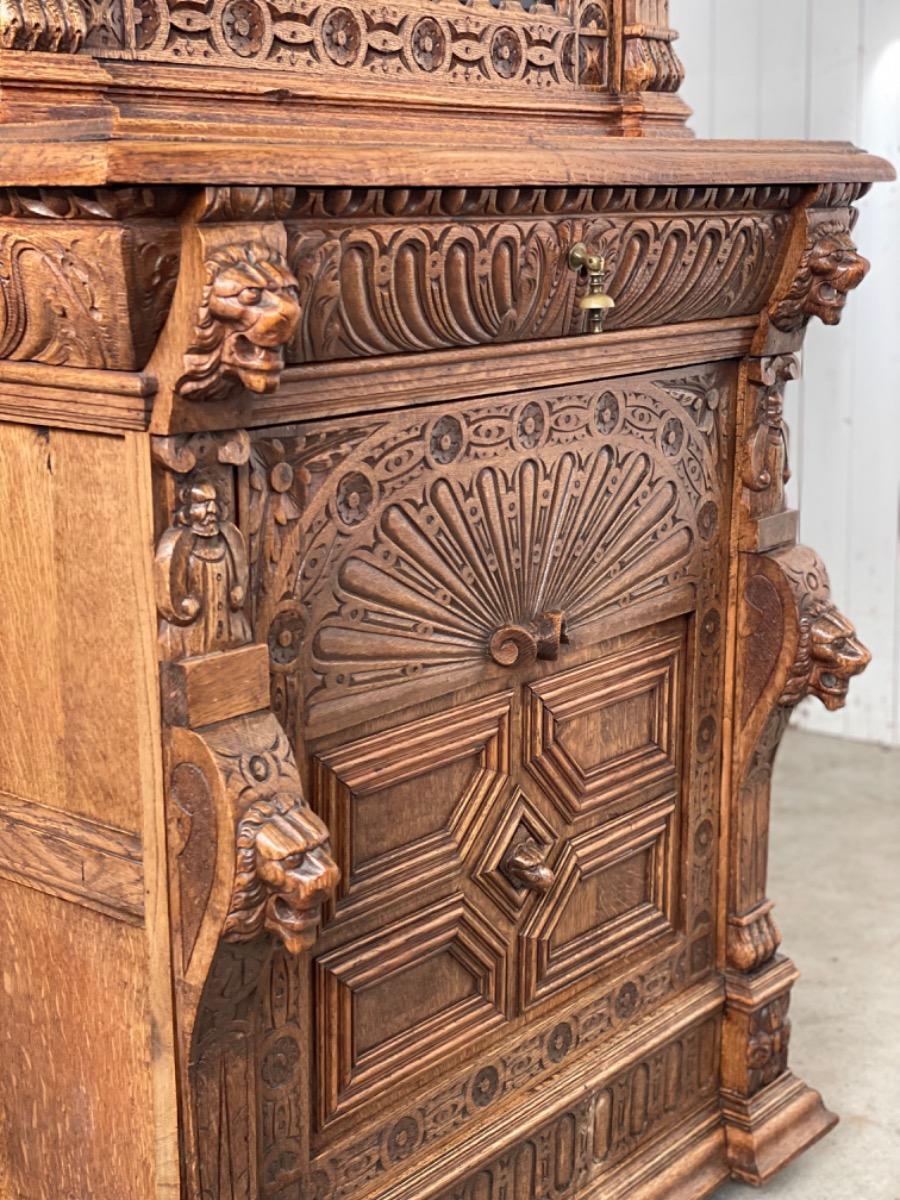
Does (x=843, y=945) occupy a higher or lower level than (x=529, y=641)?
lower

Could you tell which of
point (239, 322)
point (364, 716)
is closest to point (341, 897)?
point (364, 716)

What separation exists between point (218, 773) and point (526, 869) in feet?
2.01

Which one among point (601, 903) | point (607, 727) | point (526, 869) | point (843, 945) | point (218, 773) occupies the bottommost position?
point (843, 945)

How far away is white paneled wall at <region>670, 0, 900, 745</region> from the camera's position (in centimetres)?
408

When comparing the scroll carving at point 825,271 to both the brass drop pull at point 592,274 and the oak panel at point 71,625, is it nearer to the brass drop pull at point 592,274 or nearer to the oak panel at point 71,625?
the brass drop pull at point 592,274

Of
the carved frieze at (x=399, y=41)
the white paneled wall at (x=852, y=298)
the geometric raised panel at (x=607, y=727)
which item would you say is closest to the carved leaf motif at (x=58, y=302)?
the carved frieze at (x=399, y=41)

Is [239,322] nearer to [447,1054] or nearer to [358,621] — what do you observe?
[358,621]

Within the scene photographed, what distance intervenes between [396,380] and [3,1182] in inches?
39.5

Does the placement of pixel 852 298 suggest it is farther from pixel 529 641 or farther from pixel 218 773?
pixel 218 773

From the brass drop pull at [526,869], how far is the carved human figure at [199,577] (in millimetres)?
611

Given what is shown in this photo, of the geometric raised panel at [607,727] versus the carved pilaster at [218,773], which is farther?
the geometric raised panel at [607,727]

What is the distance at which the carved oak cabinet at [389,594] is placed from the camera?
1.43m

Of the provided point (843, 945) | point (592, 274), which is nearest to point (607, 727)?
point (592, 274)

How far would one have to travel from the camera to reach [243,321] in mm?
1350
